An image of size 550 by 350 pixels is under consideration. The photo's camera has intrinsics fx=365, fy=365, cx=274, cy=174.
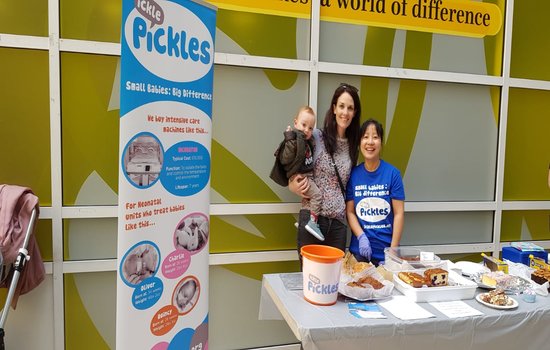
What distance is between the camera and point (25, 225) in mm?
2111

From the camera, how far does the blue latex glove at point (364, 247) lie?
229 centimetres

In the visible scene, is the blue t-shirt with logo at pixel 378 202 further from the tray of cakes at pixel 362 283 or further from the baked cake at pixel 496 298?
the baked cake at pixel 496 298

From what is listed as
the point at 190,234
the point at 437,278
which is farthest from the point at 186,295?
the point at 437,278

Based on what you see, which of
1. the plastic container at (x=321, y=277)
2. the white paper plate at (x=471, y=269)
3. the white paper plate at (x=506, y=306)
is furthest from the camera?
the white paper plate at (x=471, y=269)

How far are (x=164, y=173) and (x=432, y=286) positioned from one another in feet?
4.50

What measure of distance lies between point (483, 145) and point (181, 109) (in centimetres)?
279

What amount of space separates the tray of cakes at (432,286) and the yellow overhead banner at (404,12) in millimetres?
1987

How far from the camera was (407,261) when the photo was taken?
1.95 meters

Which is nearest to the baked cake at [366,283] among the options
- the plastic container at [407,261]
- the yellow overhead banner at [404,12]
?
the plastic container at [407,261]

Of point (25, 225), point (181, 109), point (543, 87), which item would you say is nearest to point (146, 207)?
point (181, 109)

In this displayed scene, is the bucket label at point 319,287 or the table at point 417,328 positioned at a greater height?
the bucket label at point 319,287

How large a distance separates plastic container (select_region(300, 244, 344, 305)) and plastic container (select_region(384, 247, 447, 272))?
45cm

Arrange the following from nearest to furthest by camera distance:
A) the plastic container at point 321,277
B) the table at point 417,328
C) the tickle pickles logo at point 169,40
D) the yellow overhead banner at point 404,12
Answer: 1. the tickle pickles logo at point 169,40
2. the table at point 417,328
3. the plastic container at point 321,277
4. the yellow overhead banner at point 404,12

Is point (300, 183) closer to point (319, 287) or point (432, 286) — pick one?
point (319, 287)
